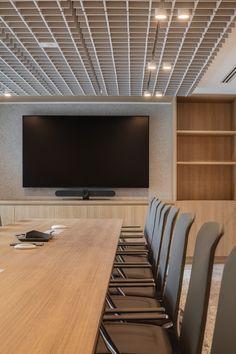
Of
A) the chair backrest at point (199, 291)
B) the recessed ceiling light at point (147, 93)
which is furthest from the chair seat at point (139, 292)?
the recessed ceiling light at point (147, 93)

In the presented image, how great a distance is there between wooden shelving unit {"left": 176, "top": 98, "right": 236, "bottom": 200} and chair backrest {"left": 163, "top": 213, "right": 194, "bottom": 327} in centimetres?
601

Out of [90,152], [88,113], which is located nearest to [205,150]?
[90,152]

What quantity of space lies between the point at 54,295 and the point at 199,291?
0.64m

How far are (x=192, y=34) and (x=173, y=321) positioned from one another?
340 centimetres

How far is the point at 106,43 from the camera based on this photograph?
5117 millimetres

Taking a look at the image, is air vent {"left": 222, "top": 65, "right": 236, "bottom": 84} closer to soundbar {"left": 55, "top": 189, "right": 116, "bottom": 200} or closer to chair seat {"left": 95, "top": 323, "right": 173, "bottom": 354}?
soundbar {"left": 55, "top": 189, "right": 116, "bottom": 200}

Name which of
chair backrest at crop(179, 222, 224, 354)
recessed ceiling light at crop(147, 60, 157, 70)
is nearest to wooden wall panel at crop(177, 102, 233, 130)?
recessed ceiling light at crop(147, 60, 157, 70)

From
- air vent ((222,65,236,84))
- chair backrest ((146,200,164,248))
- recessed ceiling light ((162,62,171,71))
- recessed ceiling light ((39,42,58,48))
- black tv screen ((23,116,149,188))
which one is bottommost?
chair backrest ((146,200,164,248))

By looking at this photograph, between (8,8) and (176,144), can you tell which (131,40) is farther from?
(176,144)

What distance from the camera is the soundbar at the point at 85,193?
844cm

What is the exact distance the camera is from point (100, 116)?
855 cm

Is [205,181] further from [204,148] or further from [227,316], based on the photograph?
[227,316]

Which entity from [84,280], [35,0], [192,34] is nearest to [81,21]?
[35,0]

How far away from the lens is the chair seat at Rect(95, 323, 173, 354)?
221 centimetres
